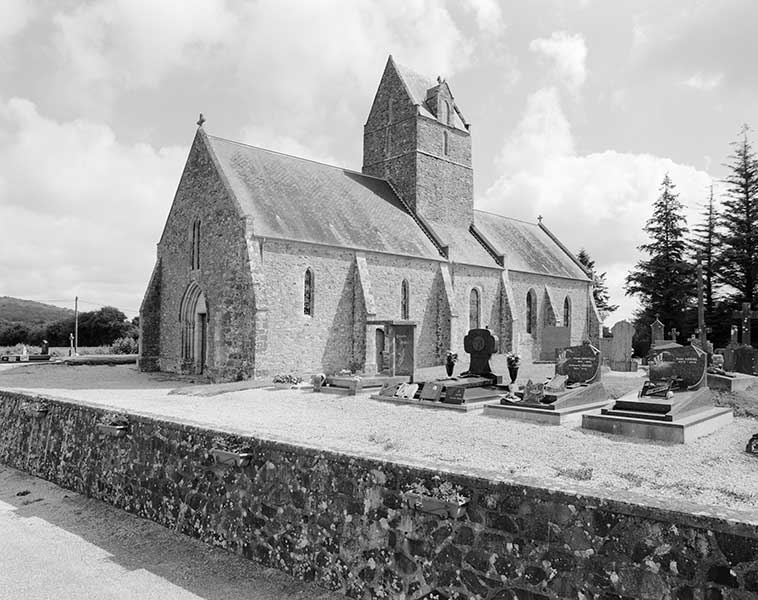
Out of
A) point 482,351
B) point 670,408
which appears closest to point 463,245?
point 482,351

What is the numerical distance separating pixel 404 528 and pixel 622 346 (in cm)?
2454

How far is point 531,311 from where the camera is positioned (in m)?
33.3

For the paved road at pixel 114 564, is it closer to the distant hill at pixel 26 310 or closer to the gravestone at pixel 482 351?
the gravestone at pixel 482 351

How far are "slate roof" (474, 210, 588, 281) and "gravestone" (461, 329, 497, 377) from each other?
47.0 ft

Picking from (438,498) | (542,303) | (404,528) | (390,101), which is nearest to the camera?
(438,498)

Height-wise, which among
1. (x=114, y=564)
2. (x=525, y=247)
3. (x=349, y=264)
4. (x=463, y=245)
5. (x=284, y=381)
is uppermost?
(x=525, y=247)

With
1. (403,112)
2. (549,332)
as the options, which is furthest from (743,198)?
(403,112)

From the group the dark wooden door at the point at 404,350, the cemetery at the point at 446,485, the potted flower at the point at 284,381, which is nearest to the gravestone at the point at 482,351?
the dark wooden door at the point at 404,350

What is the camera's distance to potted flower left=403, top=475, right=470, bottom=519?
4184 mm

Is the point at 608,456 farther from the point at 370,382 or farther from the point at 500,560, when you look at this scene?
the point at 370,382

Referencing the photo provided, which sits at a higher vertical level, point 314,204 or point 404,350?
point 314,204

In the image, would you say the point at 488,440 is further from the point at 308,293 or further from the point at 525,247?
the point at 525,247

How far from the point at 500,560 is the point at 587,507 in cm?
77

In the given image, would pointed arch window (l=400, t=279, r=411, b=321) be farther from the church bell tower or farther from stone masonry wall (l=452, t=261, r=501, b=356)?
the church bell tower
